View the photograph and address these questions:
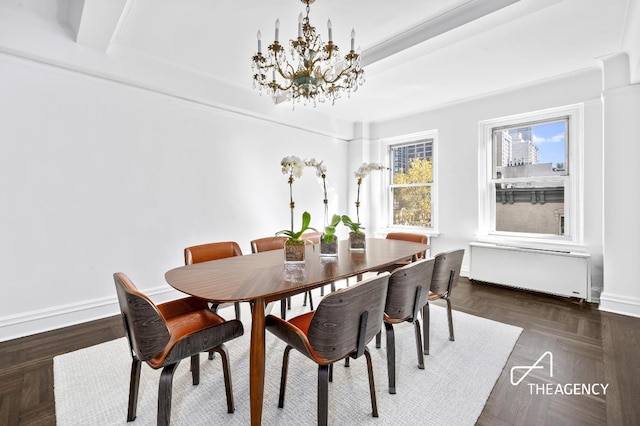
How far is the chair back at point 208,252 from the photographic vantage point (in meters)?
2.40

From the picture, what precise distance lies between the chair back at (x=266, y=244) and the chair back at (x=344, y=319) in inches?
62.1

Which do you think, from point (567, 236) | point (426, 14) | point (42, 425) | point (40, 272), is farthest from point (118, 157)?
point (567, 236)

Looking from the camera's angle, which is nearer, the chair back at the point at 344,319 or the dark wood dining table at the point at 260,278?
the chair back at the point at 344,319

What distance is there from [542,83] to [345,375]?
4.13 meters

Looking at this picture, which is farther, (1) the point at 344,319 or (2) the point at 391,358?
(2) the point at 391,358

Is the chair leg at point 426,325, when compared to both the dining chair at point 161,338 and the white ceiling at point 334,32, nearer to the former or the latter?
the dining chair at point 161,338

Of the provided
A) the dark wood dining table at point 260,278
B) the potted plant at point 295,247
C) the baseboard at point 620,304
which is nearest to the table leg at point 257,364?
the dark wood dining table at point 260,278

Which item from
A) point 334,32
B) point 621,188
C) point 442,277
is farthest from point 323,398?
point 621,188

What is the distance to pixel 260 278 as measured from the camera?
1731mm

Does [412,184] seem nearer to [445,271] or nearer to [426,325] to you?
[445,271]

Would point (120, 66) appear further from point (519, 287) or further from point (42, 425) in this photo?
point (519, 287)

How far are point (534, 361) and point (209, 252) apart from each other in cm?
268

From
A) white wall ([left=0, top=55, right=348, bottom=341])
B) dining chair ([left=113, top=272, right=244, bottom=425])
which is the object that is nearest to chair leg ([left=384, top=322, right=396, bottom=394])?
dining chair ([left=113, top=272, right=244, bottom=425])

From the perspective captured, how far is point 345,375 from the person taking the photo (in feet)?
6.66
